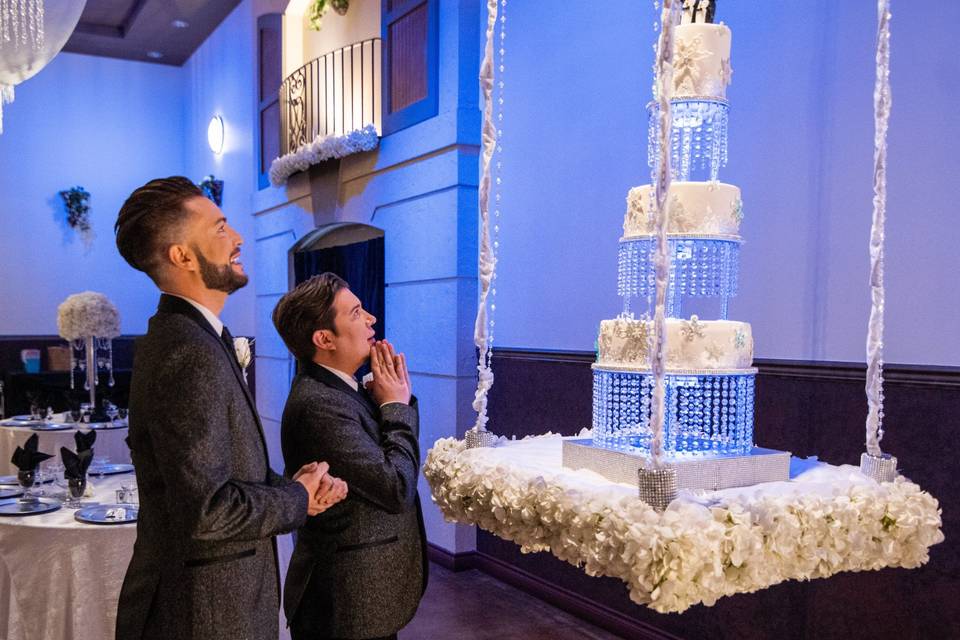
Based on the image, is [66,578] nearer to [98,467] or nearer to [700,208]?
[98,467]

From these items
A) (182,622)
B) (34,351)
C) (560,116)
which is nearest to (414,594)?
(182,622)

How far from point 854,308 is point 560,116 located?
2102 millimetres

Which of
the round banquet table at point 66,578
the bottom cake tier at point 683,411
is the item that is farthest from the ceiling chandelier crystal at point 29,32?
the bottom cake tier at point 683,411

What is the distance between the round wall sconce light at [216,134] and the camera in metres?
9.39

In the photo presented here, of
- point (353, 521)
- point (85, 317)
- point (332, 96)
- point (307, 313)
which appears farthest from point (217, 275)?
point (332, 96)

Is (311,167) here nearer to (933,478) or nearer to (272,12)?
(272,12)

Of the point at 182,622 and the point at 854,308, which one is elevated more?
the point at 854,308

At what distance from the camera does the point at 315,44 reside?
25.5 feet

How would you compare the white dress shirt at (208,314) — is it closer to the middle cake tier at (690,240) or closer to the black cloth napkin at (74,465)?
the middle cake tier at (690,240)

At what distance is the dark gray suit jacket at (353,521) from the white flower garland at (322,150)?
411cm

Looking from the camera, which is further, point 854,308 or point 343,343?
point 854,308

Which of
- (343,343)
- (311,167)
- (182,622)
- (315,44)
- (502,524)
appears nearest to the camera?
(182,622)

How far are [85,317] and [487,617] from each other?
3.40 m

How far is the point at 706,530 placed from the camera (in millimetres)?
1479
